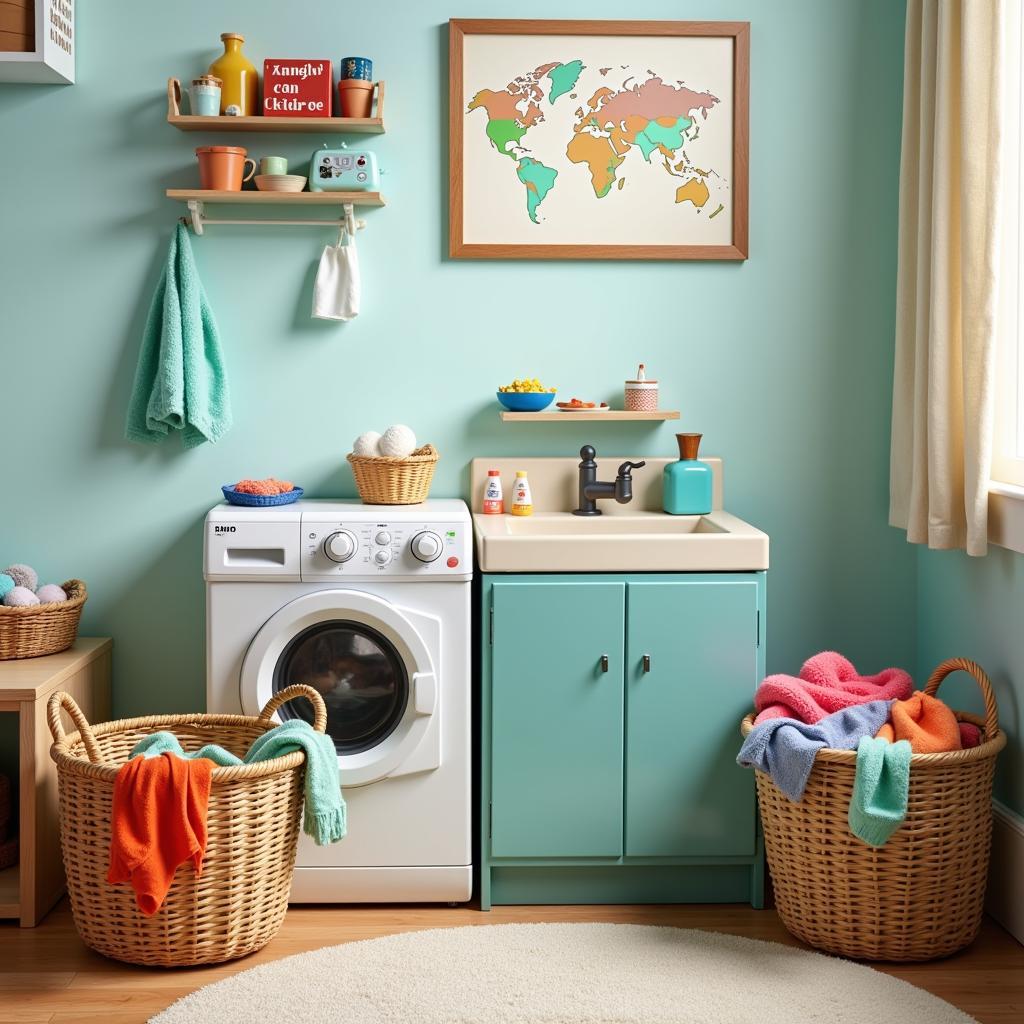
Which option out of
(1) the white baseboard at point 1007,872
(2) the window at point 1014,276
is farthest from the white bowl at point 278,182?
(1) the white baseboard at point 1007,872

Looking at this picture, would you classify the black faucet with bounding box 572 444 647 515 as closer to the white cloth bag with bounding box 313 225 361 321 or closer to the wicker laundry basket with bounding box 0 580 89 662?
the white cloth bag with bounding box 313 225 361 321

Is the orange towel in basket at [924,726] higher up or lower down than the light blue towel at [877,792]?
higher up

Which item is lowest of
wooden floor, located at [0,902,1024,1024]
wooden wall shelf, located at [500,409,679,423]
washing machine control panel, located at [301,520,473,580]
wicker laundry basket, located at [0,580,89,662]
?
wooden floor, located at [0,902,1024,1024]

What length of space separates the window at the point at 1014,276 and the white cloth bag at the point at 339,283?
1.53 metres

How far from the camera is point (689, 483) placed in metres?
3.07

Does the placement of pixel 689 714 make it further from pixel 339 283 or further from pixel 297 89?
pixel 297 89

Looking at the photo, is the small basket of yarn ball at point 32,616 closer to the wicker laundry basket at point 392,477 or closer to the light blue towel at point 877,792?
the wicker laundry basket at point 392,477

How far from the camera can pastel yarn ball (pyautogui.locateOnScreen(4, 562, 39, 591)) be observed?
2911 mm

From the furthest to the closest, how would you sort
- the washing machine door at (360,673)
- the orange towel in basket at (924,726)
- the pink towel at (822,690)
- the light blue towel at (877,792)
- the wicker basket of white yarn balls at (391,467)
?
the wicker basket of white yarn balls at (391,467) < the washing machine door at (360,673) < the pink towel at (822,690) < the orange towel in basket at (924,726) < the light blue towel at (877,792)

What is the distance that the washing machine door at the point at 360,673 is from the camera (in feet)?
8.83

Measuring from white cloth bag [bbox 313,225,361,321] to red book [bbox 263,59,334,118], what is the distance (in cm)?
30

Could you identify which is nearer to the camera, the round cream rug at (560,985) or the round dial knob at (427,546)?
the round cream rug at (560,985)

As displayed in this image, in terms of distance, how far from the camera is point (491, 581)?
2.72 meters

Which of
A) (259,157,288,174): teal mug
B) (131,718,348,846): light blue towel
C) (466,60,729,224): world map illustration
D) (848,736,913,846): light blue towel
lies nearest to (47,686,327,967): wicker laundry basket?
(131,718,348,846): light blue towel
